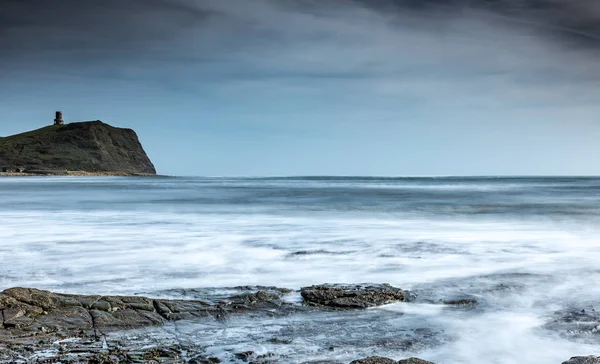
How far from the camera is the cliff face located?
550 ft

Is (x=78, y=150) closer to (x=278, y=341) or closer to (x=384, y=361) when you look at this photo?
(x=278, y=341)

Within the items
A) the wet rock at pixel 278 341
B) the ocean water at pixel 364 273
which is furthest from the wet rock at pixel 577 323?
the wet rock at pixel 278 341

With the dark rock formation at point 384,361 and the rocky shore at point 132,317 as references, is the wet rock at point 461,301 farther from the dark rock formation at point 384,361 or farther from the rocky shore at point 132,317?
the dark rock formation at point 384,361

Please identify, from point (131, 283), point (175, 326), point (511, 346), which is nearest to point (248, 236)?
point (131, 283)

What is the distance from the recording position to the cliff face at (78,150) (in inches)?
6604

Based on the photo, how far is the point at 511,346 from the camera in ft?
19.2

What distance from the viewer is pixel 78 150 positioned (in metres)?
177

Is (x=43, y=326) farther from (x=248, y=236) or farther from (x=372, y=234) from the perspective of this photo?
(x=372, y=234)

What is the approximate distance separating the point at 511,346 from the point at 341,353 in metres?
1.91

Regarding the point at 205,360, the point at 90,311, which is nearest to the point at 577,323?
the point at 205,360

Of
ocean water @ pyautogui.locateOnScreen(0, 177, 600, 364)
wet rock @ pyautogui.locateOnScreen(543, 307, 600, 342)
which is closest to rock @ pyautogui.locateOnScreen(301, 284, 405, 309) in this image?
ocean water @ pyautogui.locateOnScreen(0, 177, 600, 364)

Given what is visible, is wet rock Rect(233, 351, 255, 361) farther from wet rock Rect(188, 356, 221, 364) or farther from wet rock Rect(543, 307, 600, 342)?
wet rock Rect(543, 307, 600, 342)

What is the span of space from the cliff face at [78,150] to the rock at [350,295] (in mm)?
170594

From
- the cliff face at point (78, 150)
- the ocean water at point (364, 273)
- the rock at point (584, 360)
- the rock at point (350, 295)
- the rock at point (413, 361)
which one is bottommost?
the ocean water at point (364, 273)
